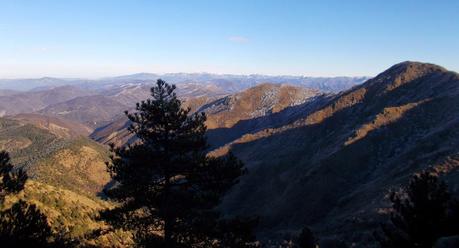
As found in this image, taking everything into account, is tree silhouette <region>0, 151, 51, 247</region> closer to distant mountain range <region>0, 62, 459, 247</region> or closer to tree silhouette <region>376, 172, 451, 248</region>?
tree silhouette <region>376, 172, 451, 248</region>

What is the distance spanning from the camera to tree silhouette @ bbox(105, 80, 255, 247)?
22.5m

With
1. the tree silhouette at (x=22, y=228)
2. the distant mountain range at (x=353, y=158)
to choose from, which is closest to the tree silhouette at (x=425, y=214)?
the tree silhouette at (x=22, y=228)

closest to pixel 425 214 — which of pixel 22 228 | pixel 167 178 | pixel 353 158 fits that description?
pixel 167 178

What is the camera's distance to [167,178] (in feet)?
75.7

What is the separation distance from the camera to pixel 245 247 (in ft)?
76.6

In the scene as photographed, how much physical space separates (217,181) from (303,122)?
124 metres

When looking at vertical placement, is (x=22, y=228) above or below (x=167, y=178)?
below

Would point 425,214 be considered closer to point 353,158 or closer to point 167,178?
point 167,178

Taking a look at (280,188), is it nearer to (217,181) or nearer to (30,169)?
(217,181)

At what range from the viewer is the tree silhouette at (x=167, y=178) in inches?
888

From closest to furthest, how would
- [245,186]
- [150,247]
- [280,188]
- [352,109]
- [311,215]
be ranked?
1. [150,247]
2. [311,215]
3. [280,188]
4. [245,186]
5. [352,109]

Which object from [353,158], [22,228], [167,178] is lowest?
[353,158]

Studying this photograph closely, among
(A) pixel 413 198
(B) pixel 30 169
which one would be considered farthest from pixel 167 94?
(B) pixel 30 169

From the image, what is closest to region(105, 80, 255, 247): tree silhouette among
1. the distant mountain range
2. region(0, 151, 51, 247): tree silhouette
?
region(0, 151, 51, 247): tree silhouette
